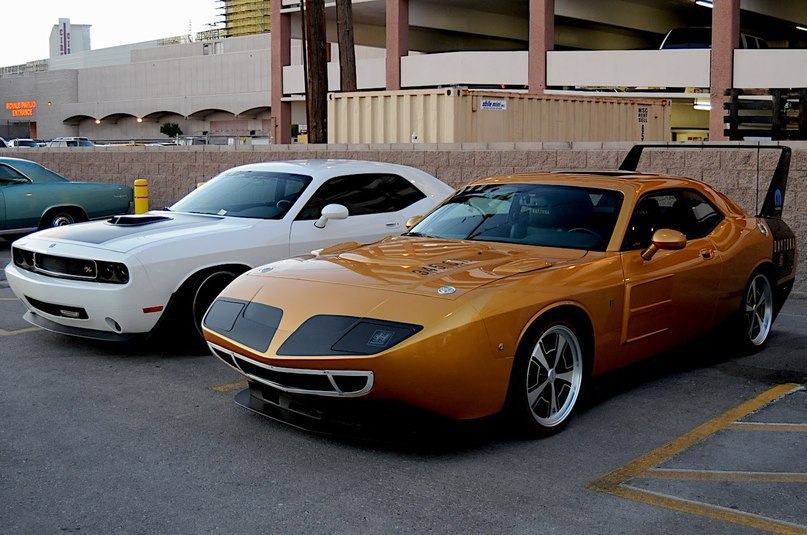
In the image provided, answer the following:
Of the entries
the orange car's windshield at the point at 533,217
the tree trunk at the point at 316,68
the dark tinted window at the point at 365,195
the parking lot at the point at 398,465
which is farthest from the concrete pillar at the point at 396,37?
the parking lot at the point at 398,465

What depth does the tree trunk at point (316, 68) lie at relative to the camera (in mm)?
20062

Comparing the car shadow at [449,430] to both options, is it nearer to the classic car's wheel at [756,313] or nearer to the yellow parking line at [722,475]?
the yellow parking line at [722,475]

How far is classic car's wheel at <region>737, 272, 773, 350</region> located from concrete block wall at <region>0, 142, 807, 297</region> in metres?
3.55


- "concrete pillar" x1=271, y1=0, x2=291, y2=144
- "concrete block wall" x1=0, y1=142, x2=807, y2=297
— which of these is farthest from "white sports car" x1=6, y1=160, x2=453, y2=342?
"concrete pillar" x1=271, y1=0, x2=291, y2=144

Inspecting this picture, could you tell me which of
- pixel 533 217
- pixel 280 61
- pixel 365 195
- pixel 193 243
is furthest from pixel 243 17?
pixel 533 217

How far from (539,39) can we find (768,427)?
27.5m

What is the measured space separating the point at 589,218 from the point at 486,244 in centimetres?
71

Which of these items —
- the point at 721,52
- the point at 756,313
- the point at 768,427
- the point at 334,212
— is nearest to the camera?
the point at 768,427

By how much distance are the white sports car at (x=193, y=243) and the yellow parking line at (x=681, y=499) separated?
11.9ft

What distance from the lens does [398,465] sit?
16.5ft

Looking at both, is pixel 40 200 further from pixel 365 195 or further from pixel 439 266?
pixel 439 266

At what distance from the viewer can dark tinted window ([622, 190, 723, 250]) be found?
6434mm

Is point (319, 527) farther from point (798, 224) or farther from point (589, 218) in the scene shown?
point (798, 224)

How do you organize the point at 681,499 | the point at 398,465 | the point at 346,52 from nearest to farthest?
the point at 681,499 < the point at 398,465 < the point at 346,52
